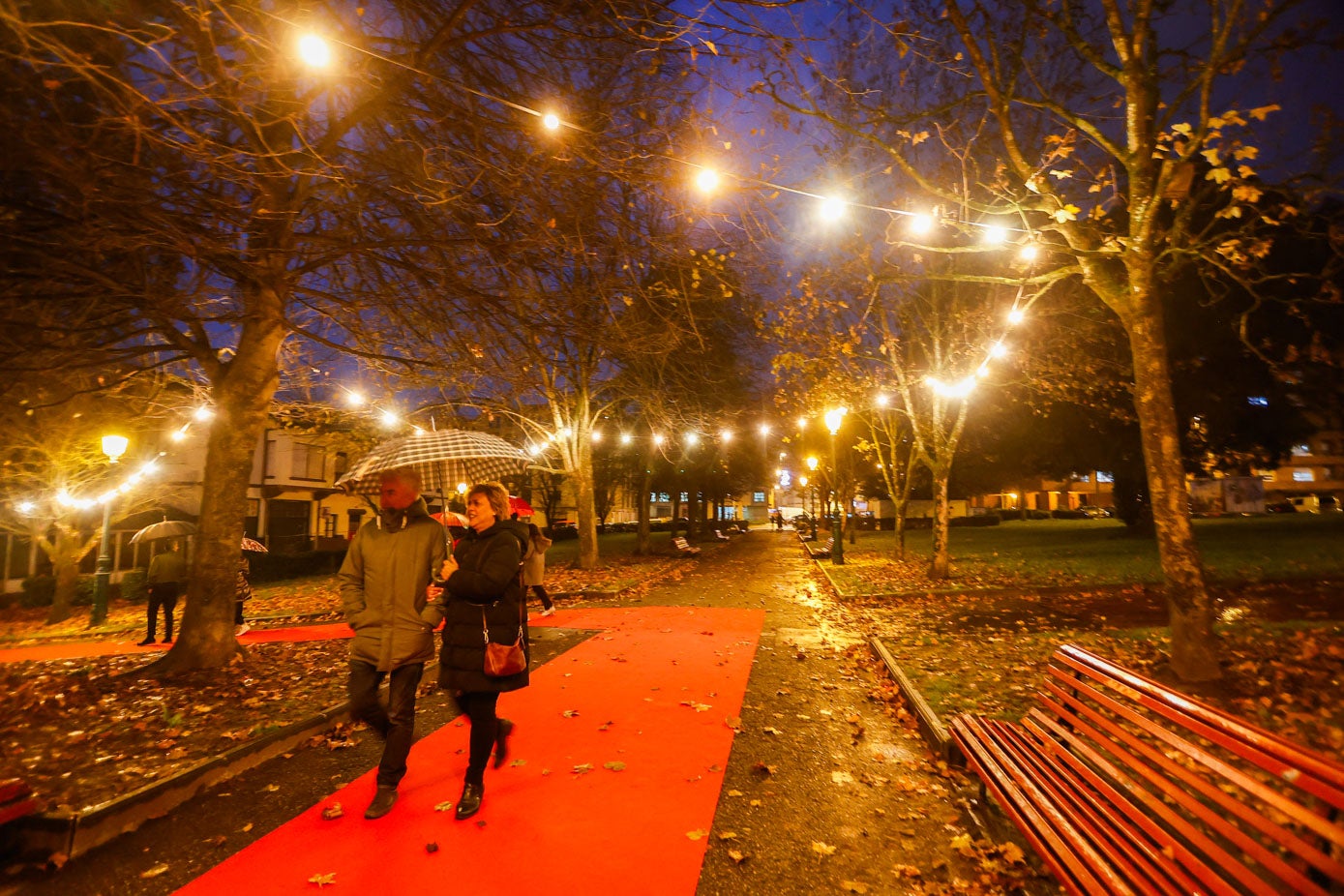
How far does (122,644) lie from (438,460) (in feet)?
35.7

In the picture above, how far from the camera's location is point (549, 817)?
13.3 feet

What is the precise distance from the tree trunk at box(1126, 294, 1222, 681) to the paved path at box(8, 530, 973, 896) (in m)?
2.78

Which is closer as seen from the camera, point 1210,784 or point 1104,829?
point 1210,784

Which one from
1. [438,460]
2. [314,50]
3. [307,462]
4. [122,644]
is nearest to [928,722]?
[438,460]

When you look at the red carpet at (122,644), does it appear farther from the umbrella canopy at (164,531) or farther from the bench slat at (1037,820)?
the bench slat at (1037,820)

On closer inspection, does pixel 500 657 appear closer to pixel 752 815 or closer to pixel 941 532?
pixel 752 815

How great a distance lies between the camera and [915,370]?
16.4 metres

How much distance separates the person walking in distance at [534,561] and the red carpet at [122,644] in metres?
3.39

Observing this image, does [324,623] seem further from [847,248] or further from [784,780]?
[847,248]

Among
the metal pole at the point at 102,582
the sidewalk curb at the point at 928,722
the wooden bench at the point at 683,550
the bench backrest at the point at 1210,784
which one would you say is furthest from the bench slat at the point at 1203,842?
the wooden bench at the point at 683,550

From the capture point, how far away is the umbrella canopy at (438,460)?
16.1ft

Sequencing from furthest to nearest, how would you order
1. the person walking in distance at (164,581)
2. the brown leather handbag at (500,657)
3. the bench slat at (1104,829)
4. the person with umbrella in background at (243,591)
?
the person with umbrella in background at (243,591) → the person walking in distance at (164,581) → the brown leather handbag at (500,657) → the bench slat at (1104,829)

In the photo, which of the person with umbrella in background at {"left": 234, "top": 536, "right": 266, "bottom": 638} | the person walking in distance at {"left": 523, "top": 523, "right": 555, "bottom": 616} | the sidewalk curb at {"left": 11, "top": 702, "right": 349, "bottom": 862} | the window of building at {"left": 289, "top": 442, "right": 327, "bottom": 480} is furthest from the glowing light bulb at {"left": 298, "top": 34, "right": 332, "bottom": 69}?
the window of building at {"left": 289, "top": 442, "right": 327, "bottom": 480}

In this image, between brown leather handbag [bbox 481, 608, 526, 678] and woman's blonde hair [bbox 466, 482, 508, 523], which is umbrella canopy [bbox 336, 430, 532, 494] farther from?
brown leather handbag [bbox 481, 608, 526, 678]
